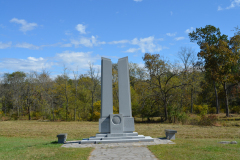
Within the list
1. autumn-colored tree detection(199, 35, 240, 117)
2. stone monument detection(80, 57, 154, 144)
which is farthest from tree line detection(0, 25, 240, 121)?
stone monument detection(80, 57, 154, 144)

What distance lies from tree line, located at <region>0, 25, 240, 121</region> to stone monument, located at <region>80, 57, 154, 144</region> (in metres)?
12.3

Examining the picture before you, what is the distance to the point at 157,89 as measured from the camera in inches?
938

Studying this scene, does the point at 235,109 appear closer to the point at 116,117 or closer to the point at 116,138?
the point at 116,117

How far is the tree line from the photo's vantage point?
2242cm

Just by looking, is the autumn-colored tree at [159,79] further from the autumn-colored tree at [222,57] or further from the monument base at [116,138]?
the monument base at [116,138]

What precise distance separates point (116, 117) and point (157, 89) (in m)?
15.2

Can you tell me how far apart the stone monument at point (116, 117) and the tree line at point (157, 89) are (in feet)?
40.5

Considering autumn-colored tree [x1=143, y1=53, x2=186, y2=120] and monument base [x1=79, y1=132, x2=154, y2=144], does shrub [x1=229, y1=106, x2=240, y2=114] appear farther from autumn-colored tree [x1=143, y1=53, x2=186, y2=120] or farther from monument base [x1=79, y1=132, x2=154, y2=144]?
monument base [x1=79, y1=132, x2=154, y2=144]

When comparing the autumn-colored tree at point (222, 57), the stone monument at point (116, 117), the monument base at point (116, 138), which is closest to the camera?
the monument base at point (116, 138)

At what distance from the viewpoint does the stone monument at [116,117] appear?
29.5 feet

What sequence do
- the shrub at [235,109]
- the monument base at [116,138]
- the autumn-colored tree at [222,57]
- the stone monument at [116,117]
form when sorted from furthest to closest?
the shrub at [235,109], the autumn-colored tree at [222,57], the stone monument at [116,117], the monument base at [116,138]

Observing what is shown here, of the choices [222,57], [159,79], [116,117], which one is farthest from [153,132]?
[222,57]

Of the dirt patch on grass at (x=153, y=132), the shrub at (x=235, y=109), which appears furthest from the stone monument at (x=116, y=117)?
Answer: the shrub at (x=235, y=109)

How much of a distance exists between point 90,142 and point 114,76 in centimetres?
2595
